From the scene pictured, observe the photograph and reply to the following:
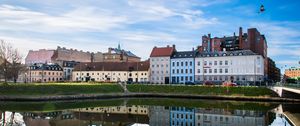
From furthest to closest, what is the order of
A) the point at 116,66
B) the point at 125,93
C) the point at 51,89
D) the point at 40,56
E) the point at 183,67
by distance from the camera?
1. the point at 40,56
2. the point at 116,66
3. the point at 183,67
4. the point at 125,93
5. the point at 51,89

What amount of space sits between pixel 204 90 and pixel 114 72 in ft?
133

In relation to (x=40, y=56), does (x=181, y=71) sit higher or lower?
lower

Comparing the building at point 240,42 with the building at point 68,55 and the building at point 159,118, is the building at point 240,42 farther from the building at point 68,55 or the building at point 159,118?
the building at point 159,118

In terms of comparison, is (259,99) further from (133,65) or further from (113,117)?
(133,65)

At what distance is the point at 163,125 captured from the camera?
33.0 m

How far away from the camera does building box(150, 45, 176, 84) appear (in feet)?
328

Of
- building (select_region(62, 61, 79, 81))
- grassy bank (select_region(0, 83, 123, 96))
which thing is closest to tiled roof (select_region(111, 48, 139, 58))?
building (select_region(62, 61, 79, 81))

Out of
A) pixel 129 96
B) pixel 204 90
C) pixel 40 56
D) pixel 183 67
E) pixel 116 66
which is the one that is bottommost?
pixel 129 96

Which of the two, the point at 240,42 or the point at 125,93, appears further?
the point at 240,42

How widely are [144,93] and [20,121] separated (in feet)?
130

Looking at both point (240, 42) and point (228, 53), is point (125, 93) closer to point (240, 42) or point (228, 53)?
point (228, 53)

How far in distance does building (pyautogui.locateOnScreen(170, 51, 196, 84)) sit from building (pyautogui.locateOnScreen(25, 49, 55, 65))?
54044 millimetres

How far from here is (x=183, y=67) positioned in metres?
97.3

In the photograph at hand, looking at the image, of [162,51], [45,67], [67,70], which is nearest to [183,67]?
[162,51]
